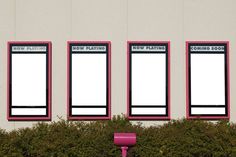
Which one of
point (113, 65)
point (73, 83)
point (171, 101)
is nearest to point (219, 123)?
point (171, 101)

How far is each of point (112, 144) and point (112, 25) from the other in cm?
394

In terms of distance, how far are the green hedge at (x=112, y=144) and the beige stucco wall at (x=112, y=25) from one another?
1.89 m

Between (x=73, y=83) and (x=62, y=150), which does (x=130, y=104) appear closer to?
(x=73, y=83)

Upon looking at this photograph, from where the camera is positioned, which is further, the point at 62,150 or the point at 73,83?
the point at 73,83

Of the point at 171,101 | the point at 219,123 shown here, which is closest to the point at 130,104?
the point at 171,101

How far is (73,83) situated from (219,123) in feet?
14.6

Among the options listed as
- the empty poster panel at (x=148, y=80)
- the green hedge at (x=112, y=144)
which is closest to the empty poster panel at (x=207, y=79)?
the empty poster panel at (x=148, y=80)

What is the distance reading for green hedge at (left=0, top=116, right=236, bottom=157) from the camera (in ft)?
40.3

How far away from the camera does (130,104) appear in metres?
14.3

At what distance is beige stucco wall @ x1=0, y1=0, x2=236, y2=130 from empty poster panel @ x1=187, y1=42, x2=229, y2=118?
206 millimetres

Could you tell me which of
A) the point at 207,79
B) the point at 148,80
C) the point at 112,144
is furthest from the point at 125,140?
the point at 207,79

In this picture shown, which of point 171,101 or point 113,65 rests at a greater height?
point 113,65

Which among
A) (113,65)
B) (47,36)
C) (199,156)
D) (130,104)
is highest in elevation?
(47,36)

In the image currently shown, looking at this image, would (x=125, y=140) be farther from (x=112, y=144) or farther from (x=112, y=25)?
(x=112, y=25)
